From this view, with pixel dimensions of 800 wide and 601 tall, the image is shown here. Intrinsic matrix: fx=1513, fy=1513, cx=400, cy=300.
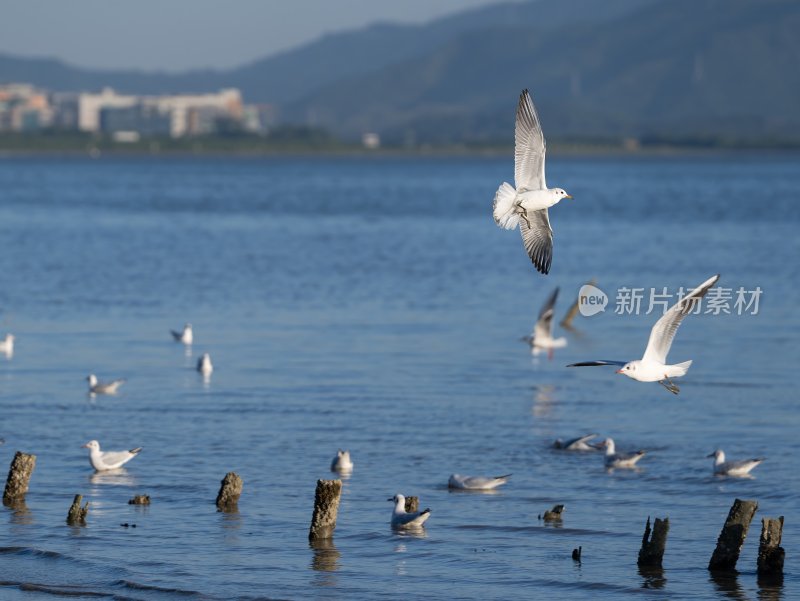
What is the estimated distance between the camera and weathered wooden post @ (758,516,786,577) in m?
14.9

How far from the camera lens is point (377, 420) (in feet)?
75.2

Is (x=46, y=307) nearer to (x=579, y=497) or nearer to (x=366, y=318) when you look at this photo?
(x=366, y=318)

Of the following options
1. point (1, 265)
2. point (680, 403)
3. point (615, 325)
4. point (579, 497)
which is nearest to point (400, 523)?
point (579, 497)

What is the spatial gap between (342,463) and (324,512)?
10.0 feet

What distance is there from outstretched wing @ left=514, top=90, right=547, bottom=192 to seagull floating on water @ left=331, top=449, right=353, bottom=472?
19.7ft

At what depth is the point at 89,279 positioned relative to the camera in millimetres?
45094

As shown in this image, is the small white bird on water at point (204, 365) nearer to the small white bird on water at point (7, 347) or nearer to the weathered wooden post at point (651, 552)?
the small white bird on water at point (7, 347)

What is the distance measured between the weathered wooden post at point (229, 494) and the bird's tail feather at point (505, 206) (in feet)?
17.0

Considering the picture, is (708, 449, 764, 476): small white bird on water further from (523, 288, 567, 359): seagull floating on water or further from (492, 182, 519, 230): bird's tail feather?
(523, 288, 567, 359): seagull floating on water

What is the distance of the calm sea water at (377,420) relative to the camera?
1556cm

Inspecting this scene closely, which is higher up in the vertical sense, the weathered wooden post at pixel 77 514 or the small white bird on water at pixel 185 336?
the small white bird on water at pixel 185 336

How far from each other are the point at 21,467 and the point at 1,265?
3371 centimetres

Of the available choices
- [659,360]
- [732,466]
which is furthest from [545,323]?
[659,360]

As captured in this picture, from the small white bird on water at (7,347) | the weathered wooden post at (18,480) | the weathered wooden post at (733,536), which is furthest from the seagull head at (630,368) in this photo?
the small white bird on water at (7,347)
